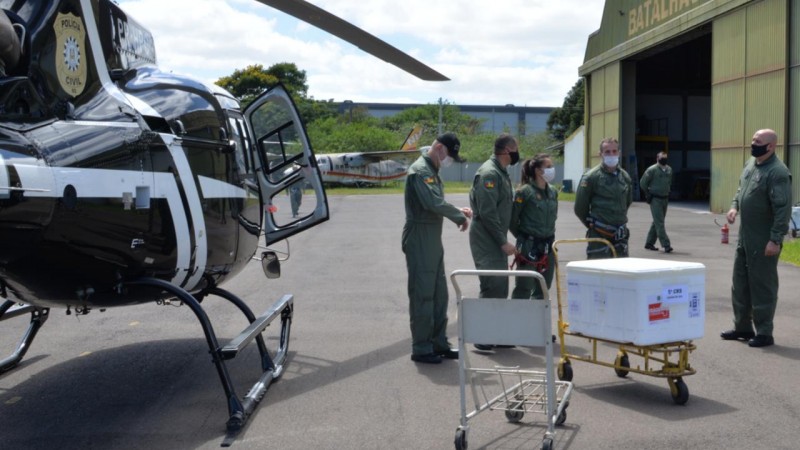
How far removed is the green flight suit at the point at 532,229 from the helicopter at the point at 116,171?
6.00 feet

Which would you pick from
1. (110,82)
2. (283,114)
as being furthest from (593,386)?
(110,82)

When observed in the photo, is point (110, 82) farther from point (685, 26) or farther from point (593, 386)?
point (685, 26)

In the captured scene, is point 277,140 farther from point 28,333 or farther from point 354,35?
point 28,333

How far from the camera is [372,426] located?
18.1 feet

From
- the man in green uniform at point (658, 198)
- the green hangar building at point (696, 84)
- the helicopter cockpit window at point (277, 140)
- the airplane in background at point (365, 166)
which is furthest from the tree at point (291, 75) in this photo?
the helicopter cockpit window at point (277, 140)

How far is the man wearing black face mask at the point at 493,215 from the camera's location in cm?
759

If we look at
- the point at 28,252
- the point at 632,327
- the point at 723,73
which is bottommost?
the point at 632,327

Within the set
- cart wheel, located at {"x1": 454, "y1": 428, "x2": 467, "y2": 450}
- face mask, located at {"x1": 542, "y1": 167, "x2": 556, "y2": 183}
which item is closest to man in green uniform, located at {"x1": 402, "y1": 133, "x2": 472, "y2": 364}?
face mask, located at {"x1": 542, "y1": 167, "x2": 556, "y2": 183}

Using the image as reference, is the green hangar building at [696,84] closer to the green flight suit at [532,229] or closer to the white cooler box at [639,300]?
the green flight suit at [532,229]

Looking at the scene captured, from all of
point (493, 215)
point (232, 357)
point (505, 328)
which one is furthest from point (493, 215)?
point (232, 357)

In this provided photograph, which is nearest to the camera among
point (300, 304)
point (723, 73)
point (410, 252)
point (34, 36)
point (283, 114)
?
point (34, 36)

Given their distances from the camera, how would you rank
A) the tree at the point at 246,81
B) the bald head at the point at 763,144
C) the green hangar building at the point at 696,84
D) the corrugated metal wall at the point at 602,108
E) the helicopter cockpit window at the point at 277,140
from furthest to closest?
the tree at the point at 246,81 → the corrugated metal wall at the point at 602,108 → the green hangar building at the point at 696,84 → the helicopter cockpit window at the point at 277,140 → the bald head at the point at 763,144

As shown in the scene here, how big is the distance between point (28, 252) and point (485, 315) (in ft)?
8.88

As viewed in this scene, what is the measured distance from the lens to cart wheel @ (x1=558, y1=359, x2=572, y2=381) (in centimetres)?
640
